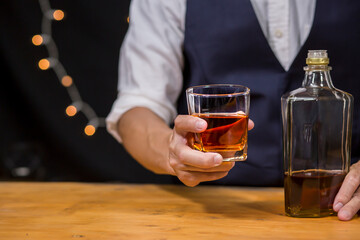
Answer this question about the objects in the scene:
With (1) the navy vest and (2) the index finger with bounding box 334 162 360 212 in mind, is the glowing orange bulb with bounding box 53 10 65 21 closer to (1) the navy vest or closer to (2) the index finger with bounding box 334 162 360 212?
(1) the navy vest

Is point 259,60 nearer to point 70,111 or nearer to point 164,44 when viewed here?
point 164,44

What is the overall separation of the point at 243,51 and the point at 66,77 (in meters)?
1.17

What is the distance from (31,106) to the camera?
240 cm

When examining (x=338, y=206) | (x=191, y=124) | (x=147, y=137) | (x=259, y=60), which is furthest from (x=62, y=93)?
(x=338, y=206)

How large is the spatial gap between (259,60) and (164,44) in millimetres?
329

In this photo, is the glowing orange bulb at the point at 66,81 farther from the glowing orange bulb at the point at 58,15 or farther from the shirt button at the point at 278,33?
the shirt button at the point at 278,33

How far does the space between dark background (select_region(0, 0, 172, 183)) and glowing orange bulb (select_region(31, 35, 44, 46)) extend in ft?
0.06

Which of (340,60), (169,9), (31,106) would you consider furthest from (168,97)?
(31,106)

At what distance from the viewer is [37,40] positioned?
2.40 m

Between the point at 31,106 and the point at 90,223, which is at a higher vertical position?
the point at 90,223

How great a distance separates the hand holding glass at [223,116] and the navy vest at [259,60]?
0.58 meters

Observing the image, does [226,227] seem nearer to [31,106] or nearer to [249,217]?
[249,217]

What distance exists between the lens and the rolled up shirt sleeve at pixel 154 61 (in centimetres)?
160

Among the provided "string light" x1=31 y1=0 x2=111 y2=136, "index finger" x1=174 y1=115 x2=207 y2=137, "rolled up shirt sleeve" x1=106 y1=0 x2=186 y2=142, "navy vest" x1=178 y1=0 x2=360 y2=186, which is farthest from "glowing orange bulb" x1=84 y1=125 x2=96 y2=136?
"index finger" x1=174 y1=115 x2=207 y2=137
